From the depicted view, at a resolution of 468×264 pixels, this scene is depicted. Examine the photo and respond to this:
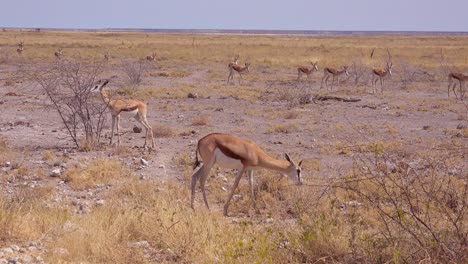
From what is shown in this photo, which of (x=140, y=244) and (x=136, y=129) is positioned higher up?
(x=140, y=244)

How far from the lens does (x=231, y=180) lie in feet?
31.7

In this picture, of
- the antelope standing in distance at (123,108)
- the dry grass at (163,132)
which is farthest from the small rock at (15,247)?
the dry grass at (163,132)

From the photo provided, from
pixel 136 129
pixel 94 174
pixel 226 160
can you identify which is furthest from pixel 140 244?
pixel 136 129

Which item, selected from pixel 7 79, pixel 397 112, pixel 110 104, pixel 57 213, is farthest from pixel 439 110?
pixel 7 79

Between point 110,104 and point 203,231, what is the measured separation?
7.22m

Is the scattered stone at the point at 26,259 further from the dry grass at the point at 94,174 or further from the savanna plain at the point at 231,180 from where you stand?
the dry grass at the point at 94,174

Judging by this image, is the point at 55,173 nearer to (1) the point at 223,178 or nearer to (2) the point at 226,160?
(1) the point at 223,178

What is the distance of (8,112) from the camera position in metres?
16.9

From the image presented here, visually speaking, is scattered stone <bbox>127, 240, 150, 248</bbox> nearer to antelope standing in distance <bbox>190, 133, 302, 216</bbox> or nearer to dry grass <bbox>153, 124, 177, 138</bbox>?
antelope standing in distance <bbox>190, 133, 302, 216</bbox>

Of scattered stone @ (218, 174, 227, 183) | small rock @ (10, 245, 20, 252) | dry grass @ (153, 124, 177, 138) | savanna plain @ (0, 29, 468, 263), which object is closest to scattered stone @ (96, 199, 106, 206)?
savanna plain @ (0, 29, 468, 263)

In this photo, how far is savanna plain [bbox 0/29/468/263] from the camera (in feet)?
16.9

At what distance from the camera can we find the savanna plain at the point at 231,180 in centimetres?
514

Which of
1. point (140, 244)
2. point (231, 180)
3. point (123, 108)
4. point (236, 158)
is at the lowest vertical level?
point (231, 180)

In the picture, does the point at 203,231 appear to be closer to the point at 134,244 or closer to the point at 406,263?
the point at 134,244
